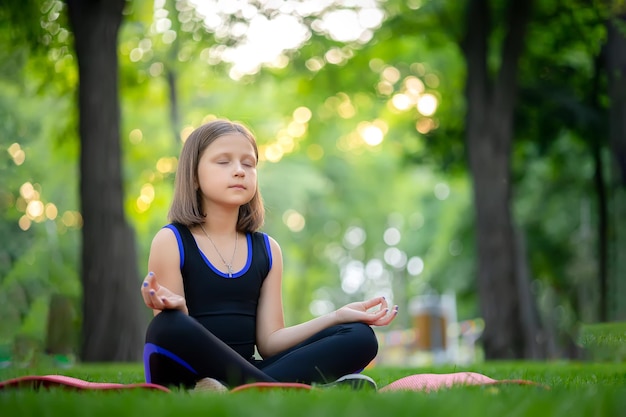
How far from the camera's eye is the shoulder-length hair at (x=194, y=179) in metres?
4.23

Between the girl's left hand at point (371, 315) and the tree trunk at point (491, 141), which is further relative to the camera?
the tree trunk at point (491, 141)

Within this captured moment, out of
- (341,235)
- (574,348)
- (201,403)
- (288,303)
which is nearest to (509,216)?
(201,403)

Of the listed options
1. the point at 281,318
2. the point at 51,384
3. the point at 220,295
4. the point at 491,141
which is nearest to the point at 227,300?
the point at 220,295

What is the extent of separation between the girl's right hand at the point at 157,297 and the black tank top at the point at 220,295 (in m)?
0.48

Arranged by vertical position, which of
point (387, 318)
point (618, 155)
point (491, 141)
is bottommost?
point (387, 318)

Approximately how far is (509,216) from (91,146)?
5.82 meters

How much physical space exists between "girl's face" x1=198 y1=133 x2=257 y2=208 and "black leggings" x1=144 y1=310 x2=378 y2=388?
791 millimetres

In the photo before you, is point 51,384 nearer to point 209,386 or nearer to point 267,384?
point 209,386

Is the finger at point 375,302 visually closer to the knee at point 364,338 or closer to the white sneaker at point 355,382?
the knee at point 364,338

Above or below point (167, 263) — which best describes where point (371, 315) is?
below

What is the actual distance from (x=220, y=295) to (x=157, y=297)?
2.11 ft

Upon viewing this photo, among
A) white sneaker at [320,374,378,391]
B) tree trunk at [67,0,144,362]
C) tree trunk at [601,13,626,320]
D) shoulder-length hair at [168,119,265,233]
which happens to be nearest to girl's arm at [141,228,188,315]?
shoulder-length hair at [168,119,265,233]

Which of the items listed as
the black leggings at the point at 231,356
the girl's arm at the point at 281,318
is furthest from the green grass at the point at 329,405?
the girl's arm at the point at 281,318

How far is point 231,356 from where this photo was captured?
11.7ft
